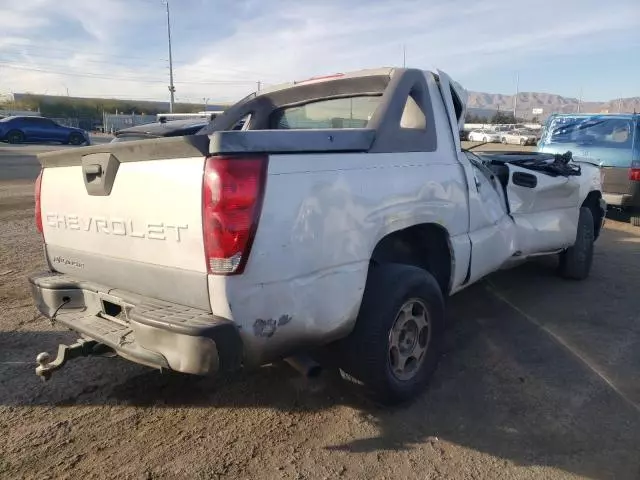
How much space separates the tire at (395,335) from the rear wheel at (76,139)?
31138mm

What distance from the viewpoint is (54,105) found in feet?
255

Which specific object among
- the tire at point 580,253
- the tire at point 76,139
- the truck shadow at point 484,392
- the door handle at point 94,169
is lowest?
the truck shadow at point 484,392

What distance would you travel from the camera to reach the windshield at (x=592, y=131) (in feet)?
31.8

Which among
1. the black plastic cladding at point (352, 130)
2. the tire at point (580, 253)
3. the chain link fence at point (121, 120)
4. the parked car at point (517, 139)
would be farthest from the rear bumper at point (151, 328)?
the chain link fence at point (121, 120)

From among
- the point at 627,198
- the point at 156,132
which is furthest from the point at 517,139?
the point at 156,132

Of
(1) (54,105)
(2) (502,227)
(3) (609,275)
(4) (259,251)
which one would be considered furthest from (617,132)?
(1) (54,105)

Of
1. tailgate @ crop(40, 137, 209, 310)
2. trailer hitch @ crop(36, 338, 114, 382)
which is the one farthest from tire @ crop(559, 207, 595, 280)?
trailer hitch @ crop(36, 338, 114, 382)

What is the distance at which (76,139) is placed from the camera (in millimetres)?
30609

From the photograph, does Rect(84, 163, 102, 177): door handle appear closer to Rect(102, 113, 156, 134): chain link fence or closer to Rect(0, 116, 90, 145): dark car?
Rect(0, 116, 90, 145): dark car

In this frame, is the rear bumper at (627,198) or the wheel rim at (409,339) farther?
the rear bumper at (627,198)

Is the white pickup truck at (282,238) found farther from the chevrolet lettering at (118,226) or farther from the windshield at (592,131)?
the windshield at (592,131)

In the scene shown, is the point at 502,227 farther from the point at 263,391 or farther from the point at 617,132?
the point at 617,132

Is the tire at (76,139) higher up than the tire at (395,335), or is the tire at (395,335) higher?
the tire at (76,139)

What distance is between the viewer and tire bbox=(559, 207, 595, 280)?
5.90 meters
